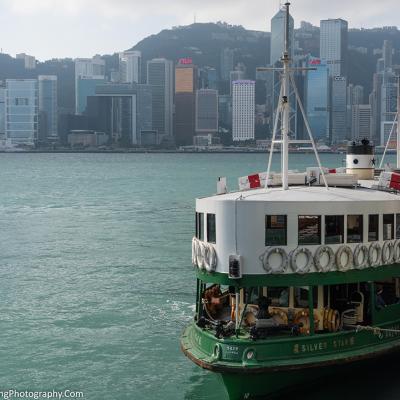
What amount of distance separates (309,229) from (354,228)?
1265 millimetres

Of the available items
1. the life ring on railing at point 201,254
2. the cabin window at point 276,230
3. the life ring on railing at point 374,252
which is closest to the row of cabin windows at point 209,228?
the life ring on railing at point 201,254

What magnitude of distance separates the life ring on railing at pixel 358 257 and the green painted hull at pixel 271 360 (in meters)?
→ 1.57

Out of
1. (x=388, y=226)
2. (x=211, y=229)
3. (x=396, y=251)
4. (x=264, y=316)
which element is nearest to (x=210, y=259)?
(x=211, y=229)

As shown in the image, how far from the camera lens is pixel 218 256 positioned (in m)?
17.7

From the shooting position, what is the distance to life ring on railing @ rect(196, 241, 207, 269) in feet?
59.6

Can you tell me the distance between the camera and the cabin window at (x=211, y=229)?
59.0 feet

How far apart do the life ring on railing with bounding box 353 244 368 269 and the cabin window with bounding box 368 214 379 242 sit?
47cm

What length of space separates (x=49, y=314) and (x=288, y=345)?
40.9ft

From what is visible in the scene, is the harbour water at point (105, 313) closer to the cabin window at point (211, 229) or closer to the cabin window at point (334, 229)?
the cabin window at point (334, 229)

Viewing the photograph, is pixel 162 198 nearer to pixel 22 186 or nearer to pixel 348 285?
pixel 22 186

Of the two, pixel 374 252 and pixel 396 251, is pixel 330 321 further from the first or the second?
pixel 396 251

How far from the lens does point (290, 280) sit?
57.5 feet

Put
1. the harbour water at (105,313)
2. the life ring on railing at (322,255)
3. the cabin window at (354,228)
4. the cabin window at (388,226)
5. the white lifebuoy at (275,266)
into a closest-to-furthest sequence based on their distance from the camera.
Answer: the white lifebuoy at (275,266) < the life ring on railing at (322,255) < the cabin window at (354,228) < the cabin window at (388,226) < the harbour water at (105,313)

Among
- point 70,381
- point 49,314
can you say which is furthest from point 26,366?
point 49,314
